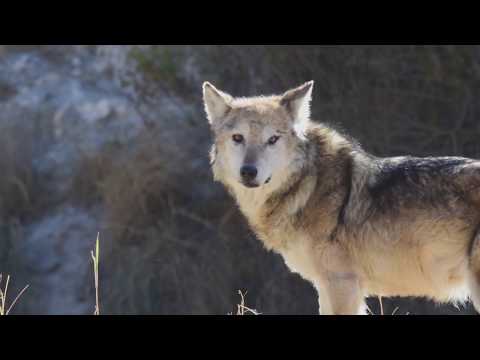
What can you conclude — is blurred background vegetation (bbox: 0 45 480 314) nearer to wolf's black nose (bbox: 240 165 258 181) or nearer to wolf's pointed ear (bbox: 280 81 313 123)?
wolf's pointed ear (bbox: 280 81 313 123)

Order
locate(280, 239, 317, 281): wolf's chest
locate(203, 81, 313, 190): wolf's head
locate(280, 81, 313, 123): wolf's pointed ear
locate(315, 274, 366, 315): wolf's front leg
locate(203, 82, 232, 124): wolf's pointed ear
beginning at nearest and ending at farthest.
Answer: locate(315, 274, 366, 315): wolf's front leg < locate(280, 239, 317, 281): wolf's chest < locate(203, 81, 313, 190): wolf's head < locate(280, 81, 313, 123): wolf's pointed ear < locate(203, 82, 232, 124): wolf's pointed ear

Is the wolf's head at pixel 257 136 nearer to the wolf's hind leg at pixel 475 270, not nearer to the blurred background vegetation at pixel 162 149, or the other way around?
the wolf's hind leg at pixel 475 270

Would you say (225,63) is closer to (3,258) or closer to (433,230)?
(3,258)

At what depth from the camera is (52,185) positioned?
14.6 metres

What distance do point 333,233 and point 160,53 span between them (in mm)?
10300

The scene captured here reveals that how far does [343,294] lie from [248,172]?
37.2 inches

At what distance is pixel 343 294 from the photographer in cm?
501

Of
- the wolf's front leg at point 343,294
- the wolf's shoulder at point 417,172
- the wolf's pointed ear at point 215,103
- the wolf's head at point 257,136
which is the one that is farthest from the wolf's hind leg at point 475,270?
the wolf's pointed ear at point 215,103

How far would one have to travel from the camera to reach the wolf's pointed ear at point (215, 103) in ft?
18.9

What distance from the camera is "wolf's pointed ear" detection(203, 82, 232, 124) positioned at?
577 centimetres

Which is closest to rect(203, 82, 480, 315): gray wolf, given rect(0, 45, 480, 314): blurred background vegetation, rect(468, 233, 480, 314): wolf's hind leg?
rect(468, 233, 480, 314): wolf's hind leg

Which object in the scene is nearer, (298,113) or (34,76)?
(298,113)

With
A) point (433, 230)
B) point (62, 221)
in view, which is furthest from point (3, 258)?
point (433, 230)

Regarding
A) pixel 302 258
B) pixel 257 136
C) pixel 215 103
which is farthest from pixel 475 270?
pixel 215 103
